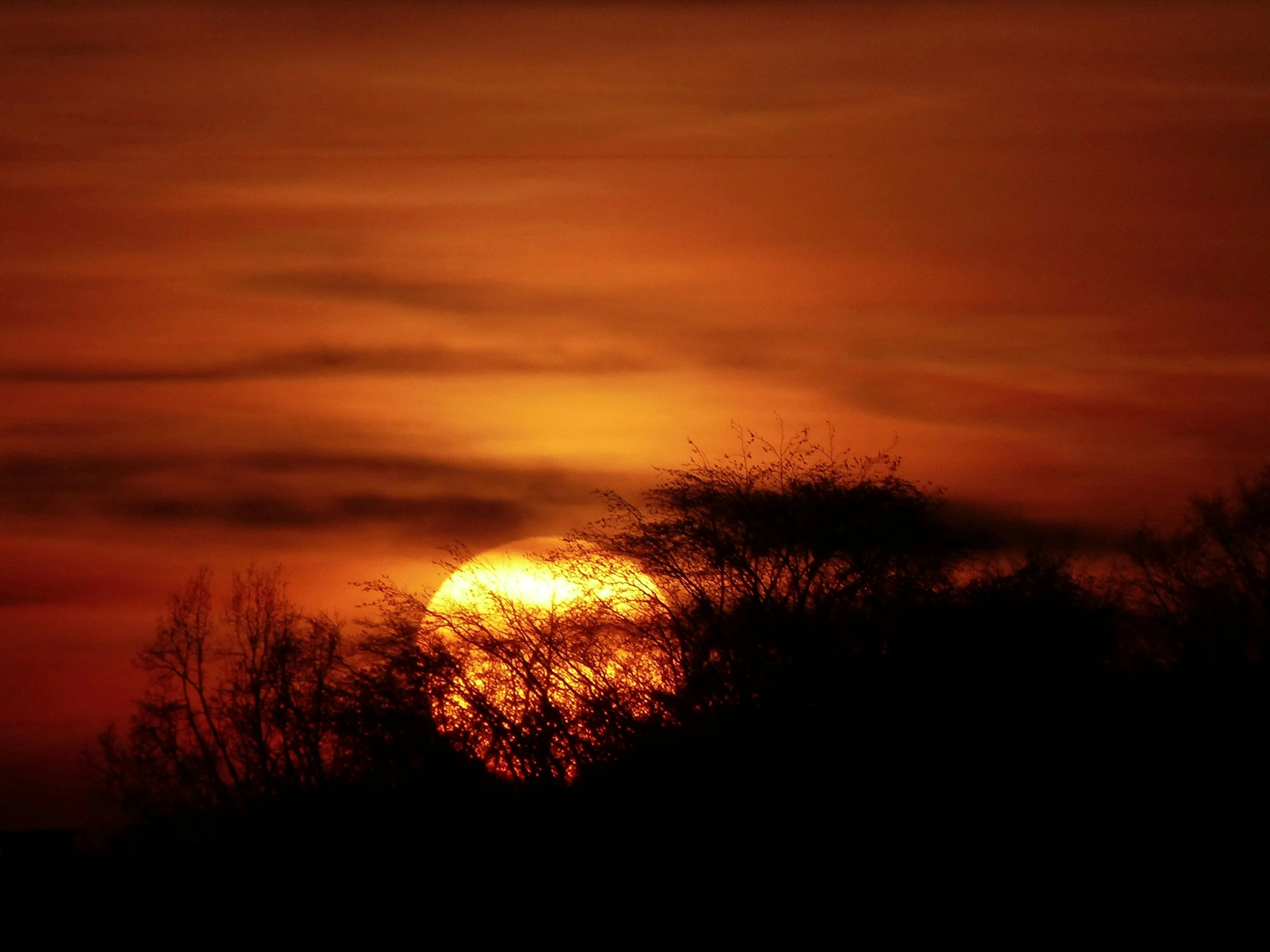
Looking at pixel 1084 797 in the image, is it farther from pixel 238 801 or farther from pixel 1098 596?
pixel 238 801

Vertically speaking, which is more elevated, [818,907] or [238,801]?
[238,801]

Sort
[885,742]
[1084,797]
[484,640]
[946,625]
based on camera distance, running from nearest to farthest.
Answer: [1084,797] → [885,742] → [946,625] → [484,640]

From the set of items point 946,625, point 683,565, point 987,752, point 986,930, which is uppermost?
point 683,565

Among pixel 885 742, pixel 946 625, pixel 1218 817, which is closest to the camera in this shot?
pixel 1218 817

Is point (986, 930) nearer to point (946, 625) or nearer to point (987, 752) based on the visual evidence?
point (987, 752)

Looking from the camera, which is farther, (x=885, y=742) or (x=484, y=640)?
(x=484, y=640)

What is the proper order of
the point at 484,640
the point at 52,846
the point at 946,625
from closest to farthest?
the point at 946,625
the point at 484,640
the point at 52,846

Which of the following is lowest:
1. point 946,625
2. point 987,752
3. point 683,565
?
point 987,752

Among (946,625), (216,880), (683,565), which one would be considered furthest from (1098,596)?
(216,880)

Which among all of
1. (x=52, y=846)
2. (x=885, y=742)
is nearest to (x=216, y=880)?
(x=52, y=846)

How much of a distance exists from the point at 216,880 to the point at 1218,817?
2067 centimetres

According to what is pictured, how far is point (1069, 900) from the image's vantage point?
82.4 ft

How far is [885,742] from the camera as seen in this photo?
101 ft

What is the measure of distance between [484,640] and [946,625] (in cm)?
1078
